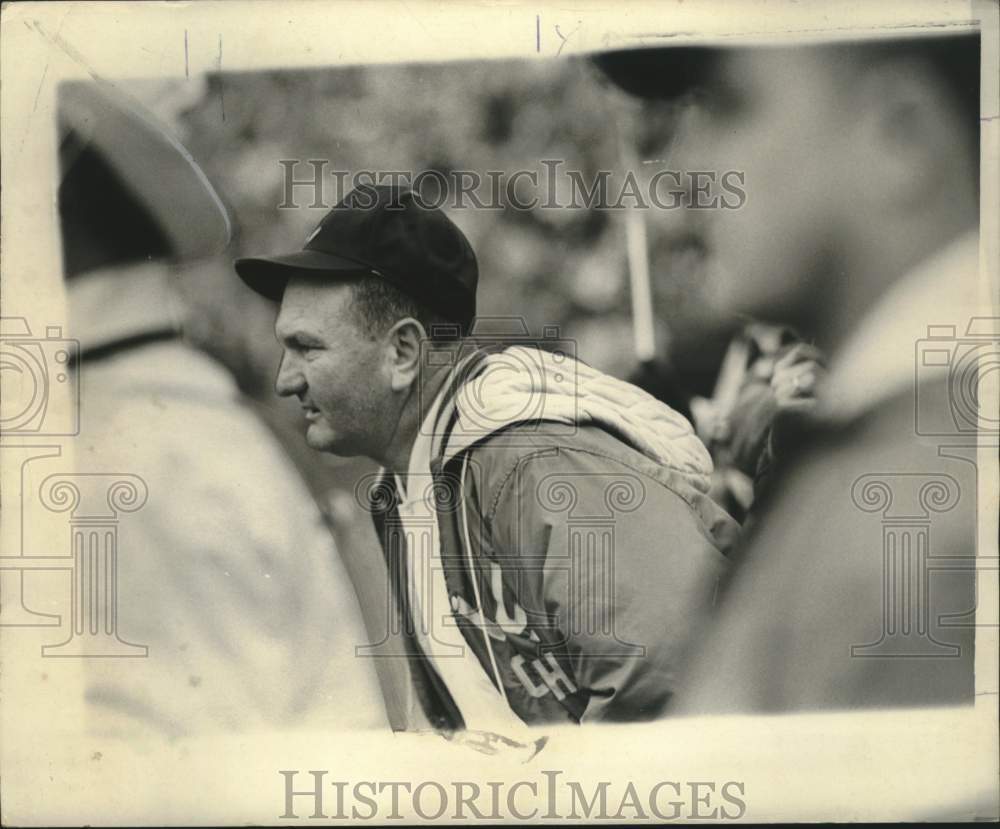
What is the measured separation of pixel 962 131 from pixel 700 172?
0.76m

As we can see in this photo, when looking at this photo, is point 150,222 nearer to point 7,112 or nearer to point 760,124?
point 7,112

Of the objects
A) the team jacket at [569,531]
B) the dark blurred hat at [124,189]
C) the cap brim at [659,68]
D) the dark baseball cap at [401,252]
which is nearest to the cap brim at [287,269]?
the dark baseball cap at [401,252]

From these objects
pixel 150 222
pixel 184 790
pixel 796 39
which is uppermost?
pixel 796 39

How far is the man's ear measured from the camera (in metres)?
3.80

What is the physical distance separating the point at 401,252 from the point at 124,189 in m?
0.82

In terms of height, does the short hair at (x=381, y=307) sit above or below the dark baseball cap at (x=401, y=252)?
below

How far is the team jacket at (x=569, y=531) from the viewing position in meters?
3.78

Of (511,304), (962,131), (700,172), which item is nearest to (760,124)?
(700,172)

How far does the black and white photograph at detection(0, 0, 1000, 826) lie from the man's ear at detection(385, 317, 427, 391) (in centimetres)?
1

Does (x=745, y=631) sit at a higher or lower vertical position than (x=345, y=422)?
lower

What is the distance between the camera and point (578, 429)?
3.79m

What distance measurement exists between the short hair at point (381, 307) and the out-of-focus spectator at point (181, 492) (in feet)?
1.41

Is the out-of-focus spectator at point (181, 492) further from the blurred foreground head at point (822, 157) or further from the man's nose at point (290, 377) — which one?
the blurred foreground head at point (822, 157)

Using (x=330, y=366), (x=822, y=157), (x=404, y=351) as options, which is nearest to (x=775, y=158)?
(x=822, y=157)
